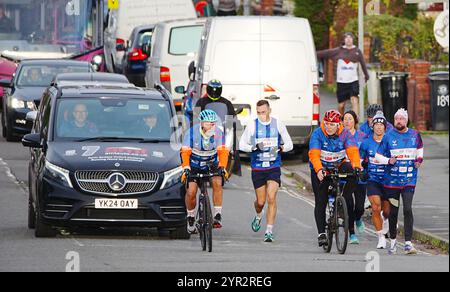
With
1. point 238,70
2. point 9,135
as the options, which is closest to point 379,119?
point 238,70

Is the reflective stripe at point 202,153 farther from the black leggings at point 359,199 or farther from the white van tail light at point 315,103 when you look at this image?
the white van tail light at point 315,103

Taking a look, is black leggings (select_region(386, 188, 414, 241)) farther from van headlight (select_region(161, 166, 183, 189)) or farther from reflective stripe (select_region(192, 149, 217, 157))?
van headlight (select_region(161, 166, 183, 189))

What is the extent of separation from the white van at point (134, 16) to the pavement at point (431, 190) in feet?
42.3

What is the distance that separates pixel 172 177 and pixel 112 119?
130 centimetres

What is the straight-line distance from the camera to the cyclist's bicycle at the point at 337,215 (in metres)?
17.1

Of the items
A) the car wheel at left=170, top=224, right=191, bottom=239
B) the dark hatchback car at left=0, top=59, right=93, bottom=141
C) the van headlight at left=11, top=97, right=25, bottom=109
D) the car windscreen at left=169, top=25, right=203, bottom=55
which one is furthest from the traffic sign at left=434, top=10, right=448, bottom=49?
the car windscreen at left=169, top=25, right=203, bottom=55

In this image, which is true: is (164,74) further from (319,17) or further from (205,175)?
(205,175)

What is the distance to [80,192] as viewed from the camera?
1703 centimetres

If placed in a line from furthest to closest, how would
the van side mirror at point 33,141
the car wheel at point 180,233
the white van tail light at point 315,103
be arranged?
the white van tail light at point 315,103, the car wheel at point 180,233, the van side mirror at point 33,141

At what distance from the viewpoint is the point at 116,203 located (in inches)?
671

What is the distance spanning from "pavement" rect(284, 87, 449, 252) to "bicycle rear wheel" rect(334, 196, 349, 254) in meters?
1.54

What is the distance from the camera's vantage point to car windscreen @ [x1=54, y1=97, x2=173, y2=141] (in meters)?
18.0

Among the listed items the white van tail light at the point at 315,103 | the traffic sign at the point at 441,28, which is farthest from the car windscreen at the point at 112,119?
the white van tail light at the point at 315,103
